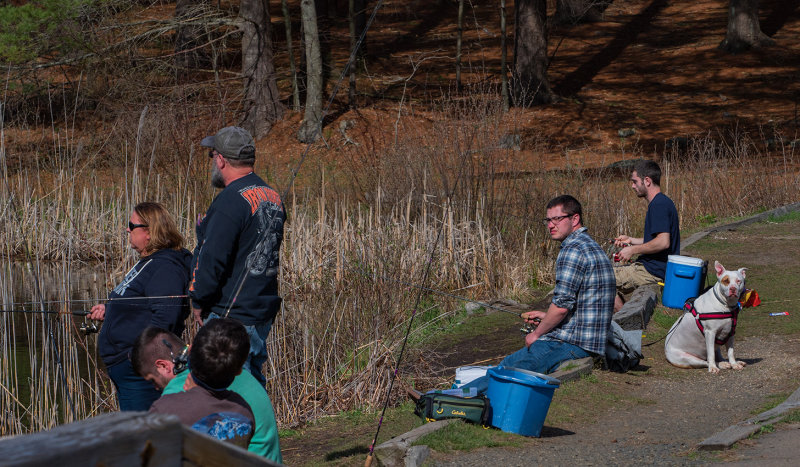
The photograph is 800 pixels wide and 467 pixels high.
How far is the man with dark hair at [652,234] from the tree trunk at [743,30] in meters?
22.3

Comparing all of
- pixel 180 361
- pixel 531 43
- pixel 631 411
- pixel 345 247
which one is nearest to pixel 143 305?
pixel 180 361

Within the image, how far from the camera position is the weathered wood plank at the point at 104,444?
136 centimetres

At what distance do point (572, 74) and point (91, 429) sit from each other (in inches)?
1199

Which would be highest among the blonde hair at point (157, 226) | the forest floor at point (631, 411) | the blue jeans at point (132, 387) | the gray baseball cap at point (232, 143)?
the gray baseball cap at point (232, 143)

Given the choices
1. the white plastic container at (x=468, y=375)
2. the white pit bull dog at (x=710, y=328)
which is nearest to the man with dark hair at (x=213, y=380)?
the white plastic container at (x=468, y=375)

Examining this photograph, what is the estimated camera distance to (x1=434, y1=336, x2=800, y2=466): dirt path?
5375 millimetres

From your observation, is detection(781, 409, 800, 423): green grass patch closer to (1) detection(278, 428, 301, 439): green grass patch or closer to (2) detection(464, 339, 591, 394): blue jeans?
(2) detection(464, 339, 591, 394): blue jeans

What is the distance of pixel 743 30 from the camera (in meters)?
30.1

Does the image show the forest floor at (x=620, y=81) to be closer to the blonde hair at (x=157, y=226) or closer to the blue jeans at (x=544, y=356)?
the blue jeans at (x=544, y=356)

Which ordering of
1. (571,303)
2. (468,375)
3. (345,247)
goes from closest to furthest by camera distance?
(571,303) → (468,375) → (345,247)

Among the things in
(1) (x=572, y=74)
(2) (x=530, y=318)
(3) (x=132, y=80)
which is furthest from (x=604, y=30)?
(2) (x=530, y=318)

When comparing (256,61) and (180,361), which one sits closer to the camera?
(180,361)

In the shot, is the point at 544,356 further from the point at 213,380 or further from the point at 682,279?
the point at 213,380

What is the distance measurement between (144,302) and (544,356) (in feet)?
10.6
